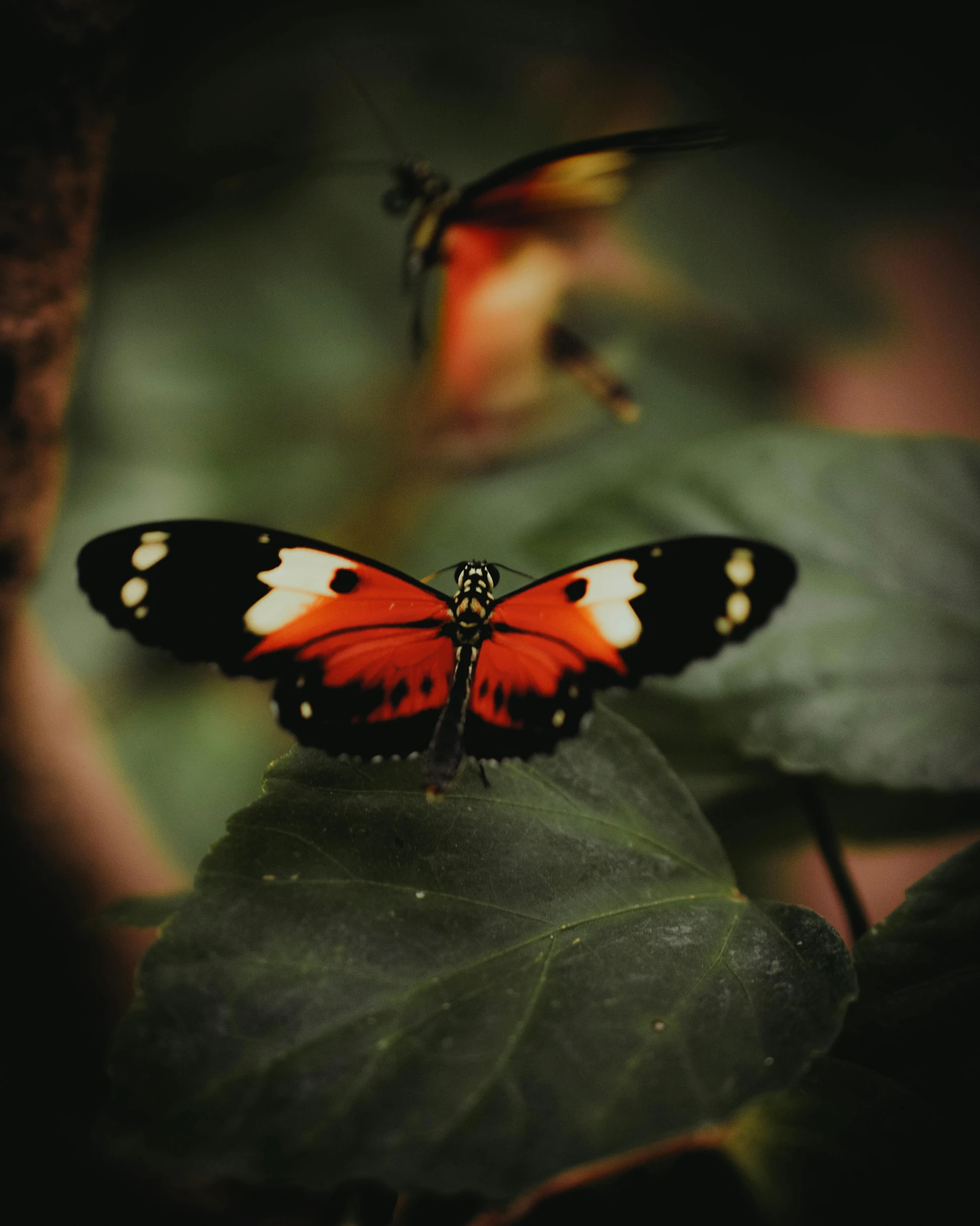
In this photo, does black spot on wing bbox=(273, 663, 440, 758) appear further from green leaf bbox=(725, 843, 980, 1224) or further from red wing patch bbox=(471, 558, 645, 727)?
green leaf bbox=(725, 843, 980, 1224)

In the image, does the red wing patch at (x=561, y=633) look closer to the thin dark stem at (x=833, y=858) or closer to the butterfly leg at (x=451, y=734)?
the butterfly leg at (x=451, y=734)

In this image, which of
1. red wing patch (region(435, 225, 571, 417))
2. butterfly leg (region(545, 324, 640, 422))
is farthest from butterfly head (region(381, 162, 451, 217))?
butterfly leg (region(545, 324, 640, 422))

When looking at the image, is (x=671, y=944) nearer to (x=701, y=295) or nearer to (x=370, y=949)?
(x=370, y=949)

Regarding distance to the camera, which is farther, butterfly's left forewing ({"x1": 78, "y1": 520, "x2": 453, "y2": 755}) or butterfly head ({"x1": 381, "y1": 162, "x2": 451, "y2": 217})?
butterfly head ({"x1": 381, "y1": 162, "x2": 451, "y2": 217})

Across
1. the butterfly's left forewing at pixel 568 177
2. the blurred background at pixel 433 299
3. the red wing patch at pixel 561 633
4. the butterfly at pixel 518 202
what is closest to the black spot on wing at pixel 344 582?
the red wing patch at pixel 561 633

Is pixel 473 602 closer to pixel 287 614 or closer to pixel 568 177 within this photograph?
pixel 287 614

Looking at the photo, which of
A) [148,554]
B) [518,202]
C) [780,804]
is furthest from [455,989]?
[518,202]

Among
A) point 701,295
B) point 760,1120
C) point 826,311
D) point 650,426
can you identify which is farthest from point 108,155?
point 826,311
